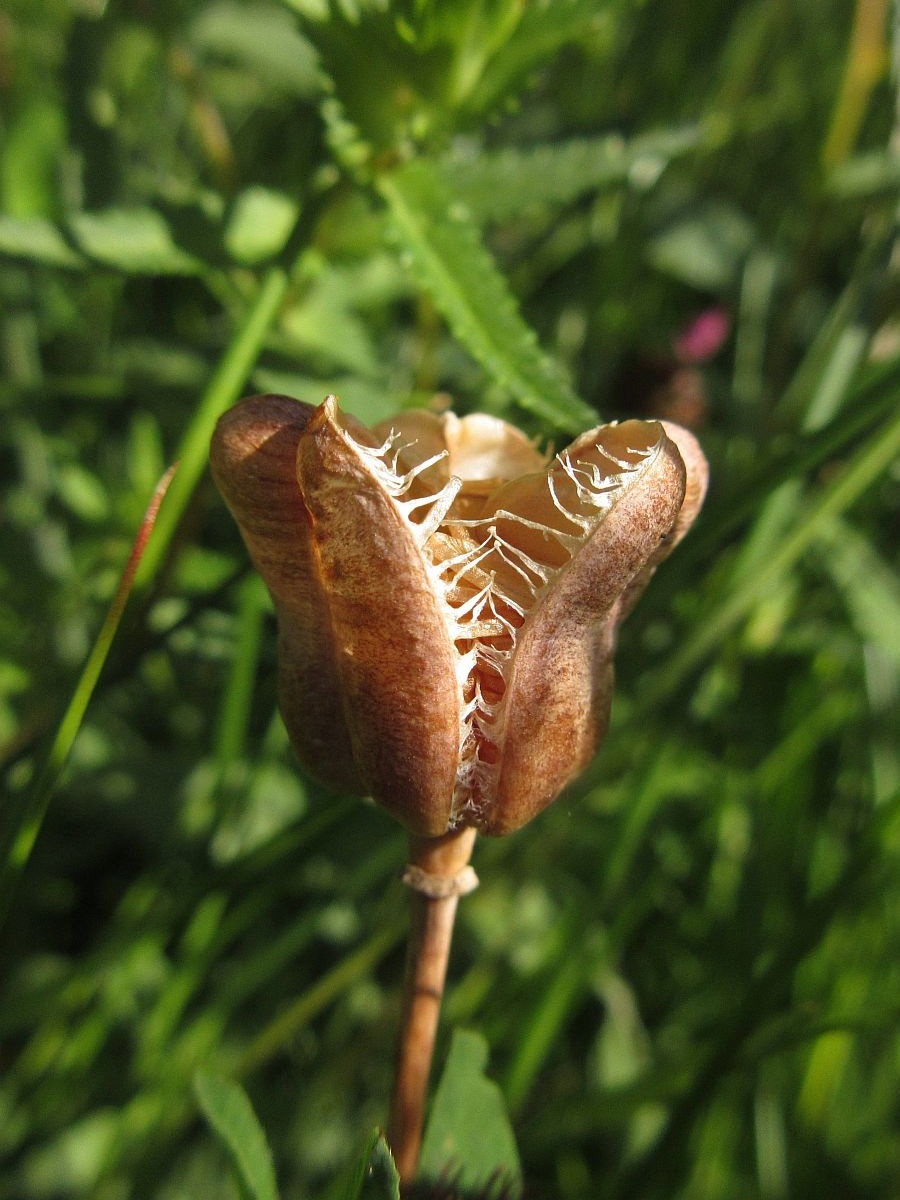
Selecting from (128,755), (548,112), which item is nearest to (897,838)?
(128,755)

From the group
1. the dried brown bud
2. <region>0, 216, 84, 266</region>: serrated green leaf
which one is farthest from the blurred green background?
the dried brown bud

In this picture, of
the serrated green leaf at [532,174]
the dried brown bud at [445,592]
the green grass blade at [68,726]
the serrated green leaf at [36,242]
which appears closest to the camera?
the dried brown bud at [445,592]

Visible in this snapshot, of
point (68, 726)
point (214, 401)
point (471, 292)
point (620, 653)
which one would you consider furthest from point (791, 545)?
point (68, 726)

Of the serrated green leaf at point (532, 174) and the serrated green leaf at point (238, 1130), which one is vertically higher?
the serrated green leaf at point (532, 174)

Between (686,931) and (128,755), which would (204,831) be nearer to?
(128,755)

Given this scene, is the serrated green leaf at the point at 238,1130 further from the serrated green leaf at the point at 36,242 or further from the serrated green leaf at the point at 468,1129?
the serrated green leaf at the point at 36,242

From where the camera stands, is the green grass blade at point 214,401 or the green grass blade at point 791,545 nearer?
the green grass blade at point 214,401

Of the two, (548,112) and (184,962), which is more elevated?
(548,112)

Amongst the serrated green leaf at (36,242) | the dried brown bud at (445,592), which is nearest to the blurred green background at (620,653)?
the serrated green leaf at (36,242)
